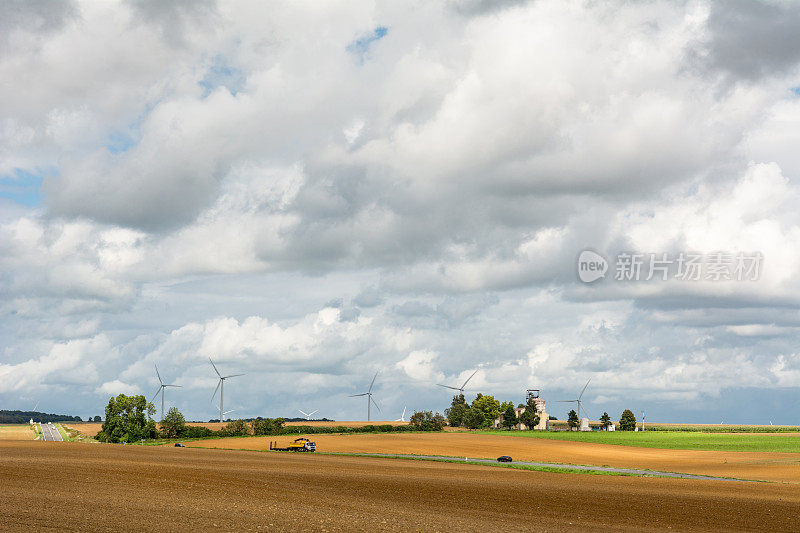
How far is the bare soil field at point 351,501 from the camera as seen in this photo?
37656mm

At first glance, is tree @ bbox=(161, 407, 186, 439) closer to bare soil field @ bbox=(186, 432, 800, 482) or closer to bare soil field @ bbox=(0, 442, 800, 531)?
bare soil field @ bbox=(186, 432, 800, 482)

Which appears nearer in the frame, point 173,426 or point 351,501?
point 351,501

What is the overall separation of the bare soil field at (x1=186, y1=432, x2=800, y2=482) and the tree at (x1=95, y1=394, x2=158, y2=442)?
109 ft

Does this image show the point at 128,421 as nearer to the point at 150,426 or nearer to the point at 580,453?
the point at 150,426

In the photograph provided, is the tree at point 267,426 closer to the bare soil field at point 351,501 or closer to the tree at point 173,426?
the tree at point 173,426

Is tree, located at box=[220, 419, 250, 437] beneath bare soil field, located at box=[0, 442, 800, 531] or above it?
beneath

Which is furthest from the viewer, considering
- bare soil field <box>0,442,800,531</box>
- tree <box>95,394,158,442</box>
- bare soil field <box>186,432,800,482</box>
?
tree <box>95,394,158,442</box>

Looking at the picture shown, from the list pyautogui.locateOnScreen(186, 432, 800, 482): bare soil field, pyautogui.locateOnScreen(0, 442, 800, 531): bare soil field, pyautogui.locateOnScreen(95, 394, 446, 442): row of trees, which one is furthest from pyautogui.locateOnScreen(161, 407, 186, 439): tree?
pyautogui.locateOnScreen(0, 442, 800, 531): bare soil field

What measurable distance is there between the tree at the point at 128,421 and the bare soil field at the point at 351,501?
11617 centimetres

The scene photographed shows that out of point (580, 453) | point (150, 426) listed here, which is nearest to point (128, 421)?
point (150, 426)

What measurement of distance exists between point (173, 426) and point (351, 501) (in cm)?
15141

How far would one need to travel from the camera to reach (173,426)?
7421 inches

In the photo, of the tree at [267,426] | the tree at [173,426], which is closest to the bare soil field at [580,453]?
the tree at [267,426]

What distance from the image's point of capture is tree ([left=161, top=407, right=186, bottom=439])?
18795cm
